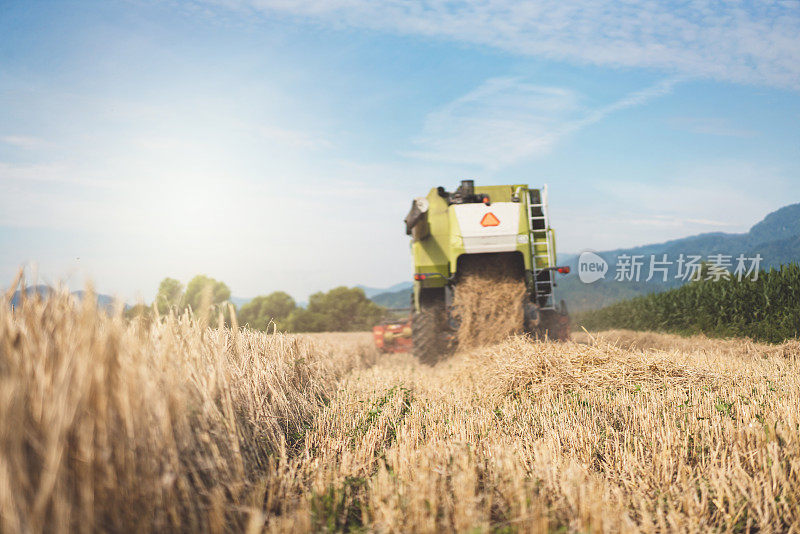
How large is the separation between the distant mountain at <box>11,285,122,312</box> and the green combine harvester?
678 centimetres

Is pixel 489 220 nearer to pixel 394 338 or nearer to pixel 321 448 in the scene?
pixel 394 338

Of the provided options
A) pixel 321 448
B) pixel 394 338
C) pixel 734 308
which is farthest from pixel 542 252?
pixel 734 308

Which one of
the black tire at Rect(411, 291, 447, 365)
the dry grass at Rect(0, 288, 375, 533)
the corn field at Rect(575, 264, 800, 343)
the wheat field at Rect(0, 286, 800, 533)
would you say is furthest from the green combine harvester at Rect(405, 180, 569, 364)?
the dry grass at Rect(0, 288, 375, 533)

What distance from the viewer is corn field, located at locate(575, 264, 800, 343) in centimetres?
1184

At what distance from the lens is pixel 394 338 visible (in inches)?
514

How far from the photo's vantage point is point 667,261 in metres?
15.4

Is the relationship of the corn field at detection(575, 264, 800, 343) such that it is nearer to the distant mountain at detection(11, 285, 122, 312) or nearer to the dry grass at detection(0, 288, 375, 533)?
the dry grass at detection(0, 288, 375, 533)

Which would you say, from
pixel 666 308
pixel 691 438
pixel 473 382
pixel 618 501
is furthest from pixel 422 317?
pixel 666 308

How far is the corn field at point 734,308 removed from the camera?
1184cm

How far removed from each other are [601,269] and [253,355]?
544 inches
